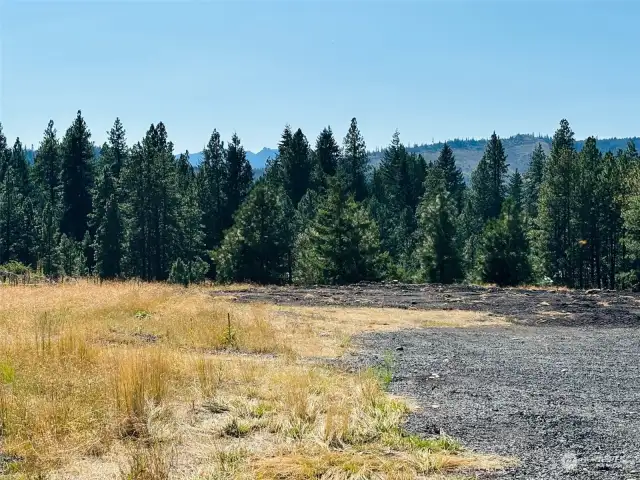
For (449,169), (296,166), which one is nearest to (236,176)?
(296,166)

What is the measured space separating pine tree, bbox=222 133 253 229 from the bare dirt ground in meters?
62.2

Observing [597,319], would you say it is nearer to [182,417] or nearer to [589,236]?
[182,417]

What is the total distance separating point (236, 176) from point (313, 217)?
21969 mm

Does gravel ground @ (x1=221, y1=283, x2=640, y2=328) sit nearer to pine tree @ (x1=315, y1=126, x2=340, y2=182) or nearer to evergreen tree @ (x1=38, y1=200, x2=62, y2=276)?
evergreen tree @ (x1=38, y1=200, x2=62, y2=276)

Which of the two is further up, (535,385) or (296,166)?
(296,166)

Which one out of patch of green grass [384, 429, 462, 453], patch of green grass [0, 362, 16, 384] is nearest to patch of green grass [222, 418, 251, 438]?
patch of green grass [384, 429, 462, 453]

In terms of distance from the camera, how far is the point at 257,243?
47.2m

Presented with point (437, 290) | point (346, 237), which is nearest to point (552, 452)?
point (437, 290)

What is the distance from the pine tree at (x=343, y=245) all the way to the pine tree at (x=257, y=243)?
550 cm

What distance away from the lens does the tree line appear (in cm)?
4522

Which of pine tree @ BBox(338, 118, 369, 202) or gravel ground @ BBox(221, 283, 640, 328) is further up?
pine tree @ BBox(338, 118, 369, 202)

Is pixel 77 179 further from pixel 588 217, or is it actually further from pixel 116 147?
pixel 588 217

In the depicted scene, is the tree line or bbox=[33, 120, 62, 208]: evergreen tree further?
bbox=[33, 120, 62, 208]: evergreen tree

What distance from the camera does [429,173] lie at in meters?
82.8
